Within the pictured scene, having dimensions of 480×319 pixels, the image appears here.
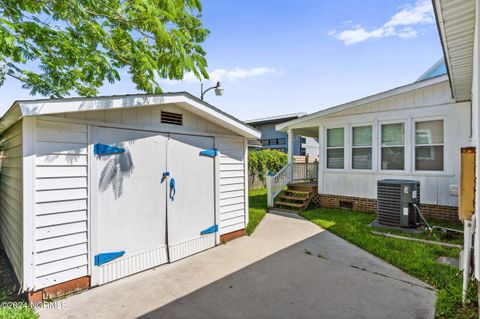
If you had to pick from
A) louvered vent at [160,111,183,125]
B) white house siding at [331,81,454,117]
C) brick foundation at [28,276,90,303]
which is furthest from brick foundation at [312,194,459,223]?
brick foundation at [28,276,90,303]

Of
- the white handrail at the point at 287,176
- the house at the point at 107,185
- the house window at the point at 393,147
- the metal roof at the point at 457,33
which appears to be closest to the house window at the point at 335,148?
the house window at the point at 393,147

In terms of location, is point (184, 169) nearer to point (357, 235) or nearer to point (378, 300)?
point (378, 300)

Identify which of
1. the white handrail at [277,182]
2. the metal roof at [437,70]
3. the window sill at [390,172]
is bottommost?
the white handrail at [277,182]

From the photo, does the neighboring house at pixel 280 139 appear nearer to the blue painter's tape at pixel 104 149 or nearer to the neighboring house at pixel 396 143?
the neighboring house at pixel 396 143

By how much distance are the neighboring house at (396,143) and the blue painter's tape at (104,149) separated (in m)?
6.71

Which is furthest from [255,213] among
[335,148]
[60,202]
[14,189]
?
[14,189]

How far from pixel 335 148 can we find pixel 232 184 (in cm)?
464

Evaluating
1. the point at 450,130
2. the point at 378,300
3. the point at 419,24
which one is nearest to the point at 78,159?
the point at 378,300

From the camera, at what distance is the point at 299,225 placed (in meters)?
6.46

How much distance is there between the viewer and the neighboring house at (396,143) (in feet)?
20.6

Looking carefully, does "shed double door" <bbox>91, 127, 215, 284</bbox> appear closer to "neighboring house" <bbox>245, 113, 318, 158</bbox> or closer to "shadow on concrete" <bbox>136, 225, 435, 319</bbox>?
"shadow on concrete" <bbox>136, 225, 435, 319</bbox>

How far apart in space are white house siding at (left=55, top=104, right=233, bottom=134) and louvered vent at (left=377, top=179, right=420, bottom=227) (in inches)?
168

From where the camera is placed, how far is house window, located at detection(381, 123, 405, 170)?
23.3ft

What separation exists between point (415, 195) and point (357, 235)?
1.69m
